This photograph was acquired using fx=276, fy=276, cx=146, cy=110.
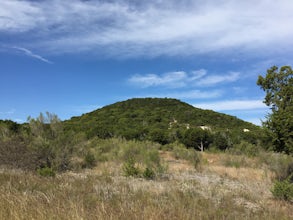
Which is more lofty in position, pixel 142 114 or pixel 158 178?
pixel 142 114

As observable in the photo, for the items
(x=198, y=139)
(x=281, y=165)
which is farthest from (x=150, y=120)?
(x=281, y=165)

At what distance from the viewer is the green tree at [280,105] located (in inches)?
465

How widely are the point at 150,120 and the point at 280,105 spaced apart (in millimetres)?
36386

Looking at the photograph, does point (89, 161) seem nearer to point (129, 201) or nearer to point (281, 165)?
point (129, 201)

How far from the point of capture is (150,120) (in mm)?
49656

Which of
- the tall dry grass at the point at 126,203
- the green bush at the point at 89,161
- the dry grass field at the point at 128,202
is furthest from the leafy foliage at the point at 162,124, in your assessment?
the green bush at the point at 89,161

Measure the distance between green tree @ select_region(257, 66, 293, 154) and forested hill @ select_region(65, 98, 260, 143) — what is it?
59.0ft

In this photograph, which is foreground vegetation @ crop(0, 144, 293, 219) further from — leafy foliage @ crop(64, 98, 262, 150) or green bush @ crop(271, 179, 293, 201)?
leafy foliage @ crop(64, 98, 262, 150)

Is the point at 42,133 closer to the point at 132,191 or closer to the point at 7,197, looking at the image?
the point at 132,191

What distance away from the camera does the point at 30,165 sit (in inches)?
520

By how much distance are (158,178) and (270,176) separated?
649cm

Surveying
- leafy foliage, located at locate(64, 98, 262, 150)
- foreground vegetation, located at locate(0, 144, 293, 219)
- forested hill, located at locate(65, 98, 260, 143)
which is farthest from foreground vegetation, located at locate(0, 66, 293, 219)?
forested hill, located at locate(65, 98, 260, 143)

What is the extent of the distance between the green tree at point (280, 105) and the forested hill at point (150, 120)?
18.0m

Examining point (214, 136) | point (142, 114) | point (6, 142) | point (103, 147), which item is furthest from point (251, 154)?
point (142, 114)
